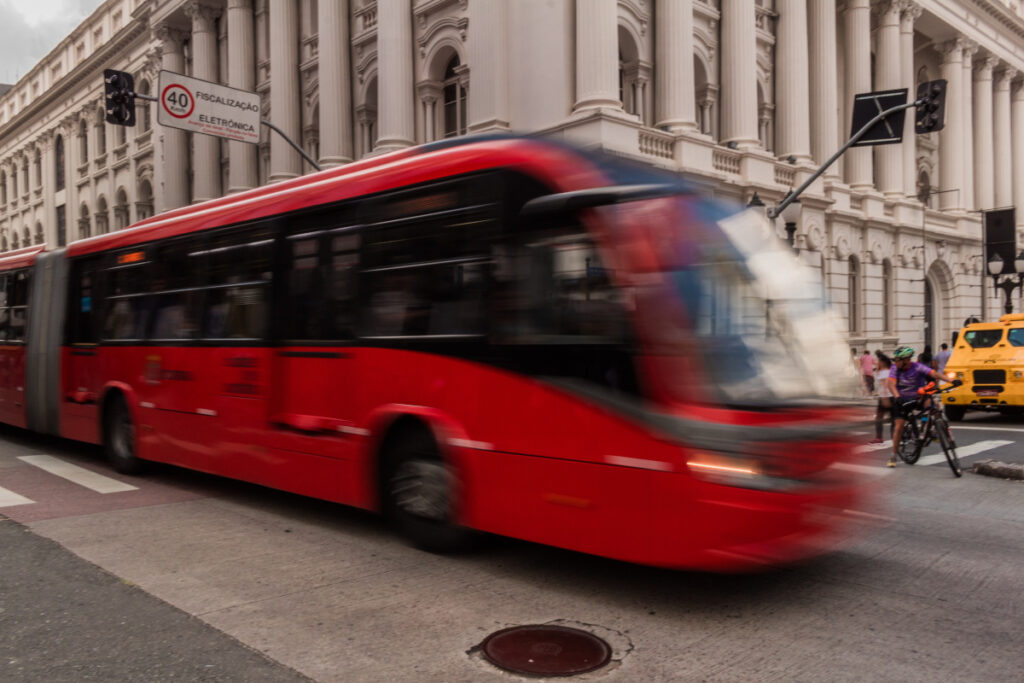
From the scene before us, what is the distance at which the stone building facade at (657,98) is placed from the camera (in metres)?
23.0

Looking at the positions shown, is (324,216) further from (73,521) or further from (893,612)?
(893,612)

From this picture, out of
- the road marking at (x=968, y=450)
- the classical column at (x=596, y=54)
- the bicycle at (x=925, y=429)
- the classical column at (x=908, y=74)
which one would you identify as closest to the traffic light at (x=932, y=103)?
the road marking at (x=968, y=450)

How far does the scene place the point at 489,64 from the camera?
23.0 m

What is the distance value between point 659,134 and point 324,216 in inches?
677

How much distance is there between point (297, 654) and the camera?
4441 mm

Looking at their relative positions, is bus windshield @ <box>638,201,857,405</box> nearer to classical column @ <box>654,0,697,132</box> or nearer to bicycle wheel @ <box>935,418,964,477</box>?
bicycle wheel @ <box>935,418,964,477</box>

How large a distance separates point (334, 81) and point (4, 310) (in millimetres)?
18537

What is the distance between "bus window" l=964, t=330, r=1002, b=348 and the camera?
62.5 feet

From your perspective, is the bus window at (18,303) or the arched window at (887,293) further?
the arched window at (887,293)

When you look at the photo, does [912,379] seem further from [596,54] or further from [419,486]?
[596,54]

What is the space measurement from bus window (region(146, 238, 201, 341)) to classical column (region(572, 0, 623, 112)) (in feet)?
46.4

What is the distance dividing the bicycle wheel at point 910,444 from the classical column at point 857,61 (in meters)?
23.2

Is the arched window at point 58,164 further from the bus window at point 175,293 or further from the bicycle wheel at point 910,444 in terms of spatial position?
the bicycle wheel at point 910,444

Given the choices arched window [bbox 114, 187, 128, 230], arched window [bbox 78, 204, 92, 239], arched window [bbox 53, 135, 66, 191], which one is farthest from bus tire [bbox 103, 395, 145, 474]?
arched window [bbox 53, 135, 66, 191]
